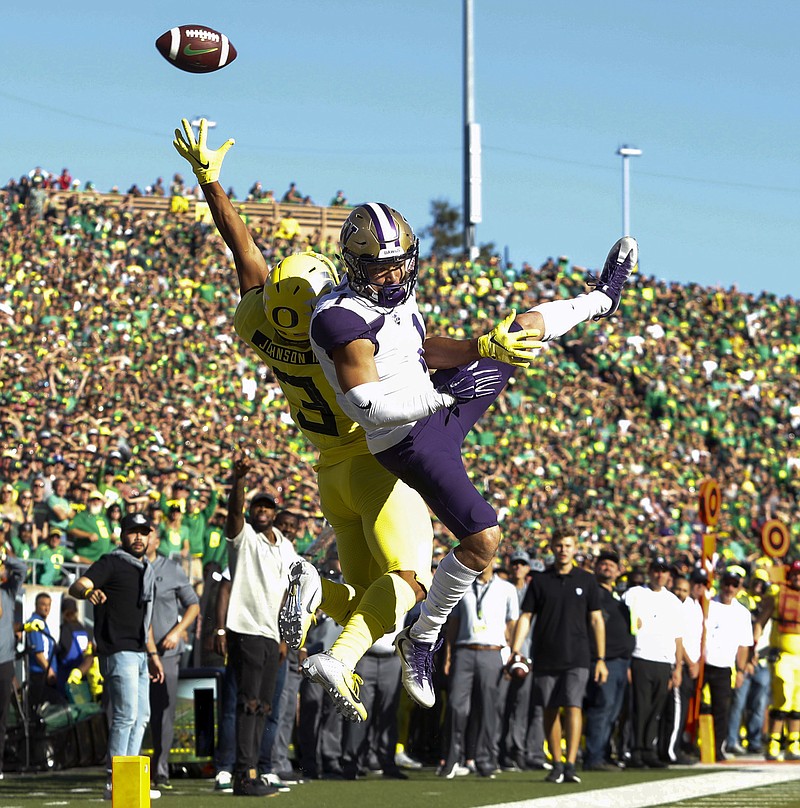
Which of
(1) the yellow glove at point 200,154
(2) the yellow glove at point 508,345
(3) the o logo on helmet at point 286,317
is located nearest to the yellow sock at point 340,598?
(3) the o logo on helmet at point 286,317

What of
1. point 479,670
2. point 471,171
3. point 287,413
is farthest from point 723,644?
point 471,171

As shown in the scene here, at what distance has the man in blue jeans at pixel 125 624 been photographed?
9.98 meters

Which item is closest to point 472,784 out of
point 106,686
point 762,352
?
point 106,686

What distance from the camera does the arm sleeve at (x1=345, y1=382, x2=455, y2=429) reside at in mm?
5633

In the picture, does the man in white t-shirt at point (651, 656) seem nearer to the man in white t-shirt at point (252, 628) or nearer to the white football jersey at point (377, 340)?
the man in white t-shirt at point (252, 628)

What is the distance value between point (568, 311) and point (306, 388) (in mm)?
1088

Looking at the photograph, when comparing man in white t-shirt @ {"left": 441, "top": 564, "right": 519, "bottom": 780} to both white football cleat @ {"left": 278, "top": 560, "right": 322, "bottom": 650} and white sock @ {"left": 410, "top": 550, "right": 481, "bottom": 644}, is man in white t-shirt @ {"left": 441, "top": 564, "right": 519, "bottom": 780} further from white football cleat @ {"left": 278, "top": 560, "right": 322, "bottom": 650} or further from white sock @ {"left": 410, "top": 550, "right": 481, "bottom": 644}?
white football cleat @ {"left": 278, "top": 560, "right": 322, "bottom": 650}

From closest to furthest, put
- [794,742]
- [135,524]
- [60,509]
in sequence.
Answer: [135,524] → [794,742] → [60,509]

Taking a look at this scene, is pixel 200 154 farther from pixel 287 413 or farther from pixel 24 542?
pixel 287 413

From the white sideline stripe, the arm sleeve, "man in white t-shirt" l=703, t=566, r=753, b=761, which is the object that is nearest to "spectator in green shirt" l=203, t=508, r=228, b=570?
the white sideline stripe

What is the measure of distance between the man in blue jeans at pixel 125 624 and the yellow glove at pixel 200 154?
4105 millimetres

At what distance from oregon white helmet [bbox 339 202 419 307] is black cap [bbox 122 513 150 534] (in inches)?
191

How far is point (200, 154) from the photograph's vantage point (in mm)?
6691

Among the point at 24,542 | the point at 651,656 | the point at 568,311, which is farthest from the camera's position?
the point at 24,542
